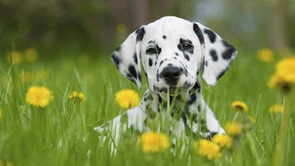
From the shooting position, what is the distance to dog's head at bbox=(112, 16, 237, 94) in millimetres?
2955

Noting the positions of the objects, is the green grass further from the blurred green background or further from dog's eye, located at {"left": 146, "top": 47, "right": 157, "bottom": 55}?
the blurred green background

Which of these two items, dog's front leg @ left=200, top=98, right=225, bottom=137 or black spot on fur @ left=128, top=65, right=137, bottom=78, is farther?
black spot on fur @ left=128, top=65, right=137, bottom=78

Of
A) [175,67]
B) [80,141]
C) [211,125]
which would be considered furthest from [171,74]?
[80,141]

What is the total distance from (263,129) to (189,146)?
32.7 inches

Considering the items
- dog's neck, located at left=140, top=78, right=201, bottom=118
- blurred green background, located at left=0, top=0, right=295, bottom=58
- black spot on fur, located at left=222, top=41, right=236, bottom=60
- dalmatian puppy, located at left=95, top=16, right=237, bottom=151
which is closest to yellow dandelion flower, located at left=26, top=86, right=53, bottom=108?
dalmatian puppy, located at left=95, top=16, right=237, bottom=151

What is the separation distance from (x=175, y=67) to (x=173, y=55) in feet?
0.37

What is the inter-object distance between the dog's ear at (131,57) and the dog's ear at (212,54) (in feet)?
1.03

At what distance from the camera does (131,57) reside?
10.8ft

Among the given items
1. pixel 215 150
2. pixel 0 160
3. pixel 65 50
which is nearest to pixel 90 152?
pixel 0 160

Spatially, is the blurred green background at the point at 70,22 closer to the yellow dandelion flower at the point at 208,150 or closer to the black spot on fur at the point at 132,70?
the black spot on fur at the point at 132,70

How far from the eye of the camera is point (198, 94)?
3188 millimetres

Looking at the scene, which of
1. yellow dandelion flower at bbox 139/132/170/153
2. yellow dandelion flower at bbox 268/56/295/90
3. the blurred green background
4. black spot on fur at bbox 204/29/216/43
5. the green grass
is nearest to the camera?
yellow dandelion flower at bbox 268/56/295/90

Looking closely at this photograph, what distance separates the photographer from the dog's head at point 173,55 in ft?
9.70

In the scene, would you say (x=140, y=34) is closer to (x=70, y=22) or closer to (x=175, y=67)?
(x=175, y=67)
